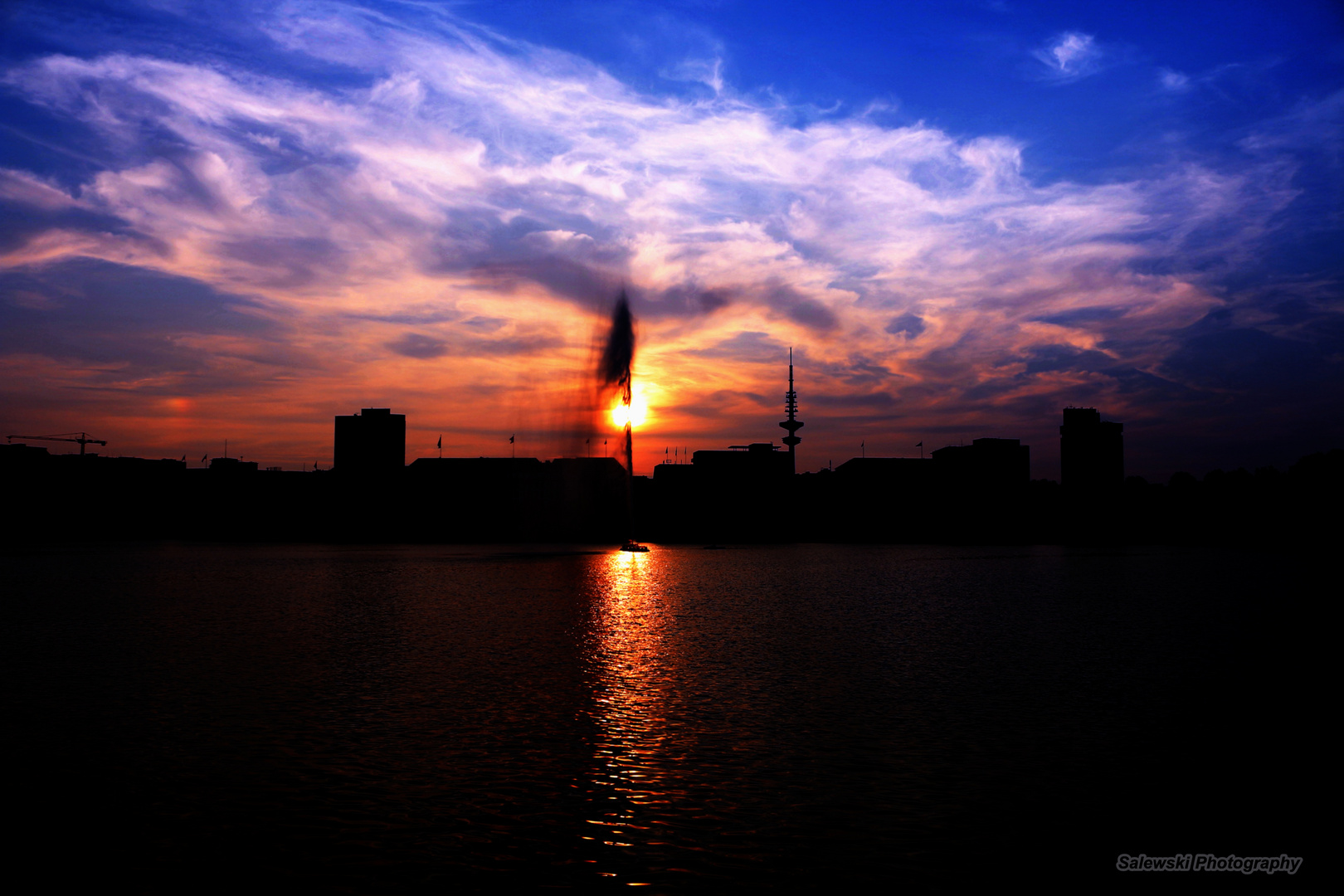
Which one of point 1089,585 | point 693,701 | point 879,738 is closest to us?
point 879,738

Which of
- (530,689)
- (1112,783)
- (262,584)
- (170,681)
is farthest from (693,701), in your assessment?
(262,584)

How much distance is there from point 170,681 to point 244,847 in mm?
12646

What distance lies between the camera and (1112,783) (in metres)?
14.2

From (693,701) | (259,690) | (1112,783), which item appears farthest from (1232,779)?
(259,690)

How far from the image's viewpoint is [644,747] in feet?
53.6

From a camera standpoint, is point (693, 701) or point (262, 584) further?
point (262, 584)

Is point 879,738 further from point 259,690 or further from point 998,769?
point 259,690

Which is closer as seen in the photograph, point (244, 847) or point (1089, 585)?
point (244, 847)

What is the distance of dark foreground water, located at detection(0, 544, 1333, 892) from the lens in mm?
11133

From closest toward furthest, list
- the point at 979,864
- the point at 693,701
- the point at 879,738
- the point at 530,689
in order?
the point at 979,864 < the point at 879,738 < the point at 693,701 < the point at 530,689

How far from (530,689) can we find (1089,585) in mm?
45705

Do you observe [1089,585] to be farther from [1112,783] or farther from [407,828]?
[407,828]

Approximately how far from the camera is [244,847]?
1127 centimetres

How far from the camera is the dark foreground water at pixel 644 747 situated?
11.1 metres
